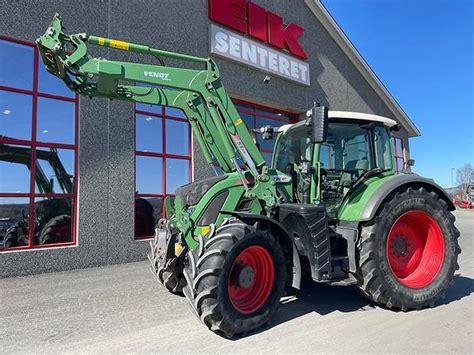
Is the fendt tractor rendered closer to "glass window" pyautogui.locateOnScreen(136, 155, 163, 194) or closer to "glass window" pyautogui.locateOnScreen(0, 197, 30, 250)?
"glass window" pyautogui.locateOnScreen(0, 197, 30, 250)

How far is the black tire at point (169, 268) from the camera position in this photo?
4422 mm

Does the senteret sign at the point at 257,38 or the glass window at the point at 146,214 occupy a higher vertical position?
the senteret sign at the point at 257,38

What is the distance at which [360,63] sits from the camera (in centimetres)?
1539

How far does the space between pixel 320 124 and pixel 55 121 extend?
232 inches

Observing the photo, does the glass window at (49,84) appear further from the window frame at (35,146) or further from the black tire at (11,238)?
the black tire at (11,238)

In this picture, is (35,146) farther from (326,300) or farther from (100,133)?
(326,300)

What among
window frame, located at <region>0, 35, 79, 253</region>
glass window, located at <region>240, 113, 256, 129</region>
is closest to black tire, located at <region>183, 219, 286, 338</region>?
window frame, located at <region>0, 35, 79, 253</region>

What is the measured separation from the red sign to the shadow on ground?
25.8 feet

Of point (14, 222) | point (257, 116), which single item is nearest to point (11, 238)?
point (14, 222)

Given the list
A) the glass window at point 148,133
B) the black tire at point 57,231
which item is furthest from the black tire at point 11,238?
the glass window at point 148,133

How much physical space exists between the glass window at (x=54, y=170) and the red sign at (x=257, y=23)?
5531mm

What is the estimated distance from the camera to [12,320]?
4.24m

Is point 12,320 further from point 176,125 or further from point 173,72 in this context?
point 176,125

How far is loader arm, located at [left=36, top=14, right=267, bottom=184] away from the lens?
3836mm
